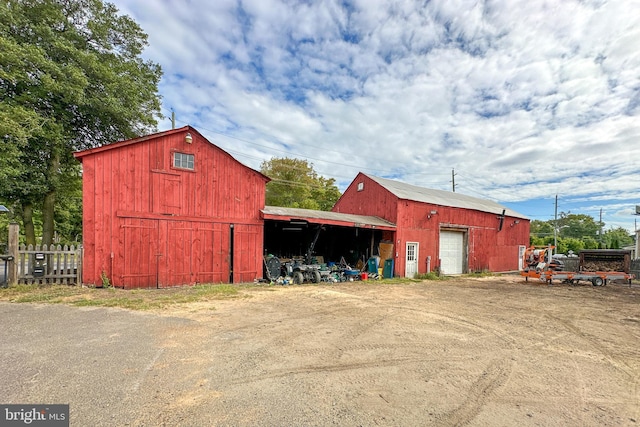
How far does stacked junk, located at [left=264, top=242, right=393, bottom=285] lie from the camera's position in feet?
39.3

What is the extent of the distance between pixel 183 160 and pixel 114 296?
4.80 meters

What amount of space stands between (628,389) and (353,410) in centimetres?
329

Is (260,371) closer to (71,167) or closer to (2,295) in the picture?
(2,295)

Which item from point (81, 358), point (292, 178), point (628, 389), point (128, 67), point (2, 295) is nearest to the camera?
point (628, 389)

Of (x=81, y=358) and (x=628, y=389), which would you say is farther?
(x=81, y=358)

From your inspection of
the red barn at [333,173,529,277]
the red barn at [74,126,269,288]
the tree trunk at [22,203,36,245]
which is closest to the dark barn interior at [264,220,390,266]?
the red barn at [333,173,529,277]

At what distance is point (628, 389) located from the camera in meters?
3.44

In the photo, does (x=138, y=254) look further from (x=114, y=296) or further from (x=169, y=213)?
(x=114, y=296)

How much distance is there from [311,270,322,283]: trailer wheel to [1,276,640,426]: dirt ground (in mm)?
5235

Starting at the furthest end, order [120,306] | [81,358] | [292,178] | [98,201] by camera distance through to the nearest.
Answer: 1. [292,178]
2. [98,201]
3. [120,306]
4. [81,358]

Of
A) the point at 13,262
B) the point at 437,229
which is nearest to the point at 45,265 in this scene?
the point at 13,262

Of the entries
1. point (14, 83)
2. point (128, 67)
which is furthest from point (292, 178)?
point (14, 83)

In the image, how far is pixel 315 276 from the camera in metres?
12.5

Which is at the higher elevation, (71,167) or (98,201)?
A: (71,167)
